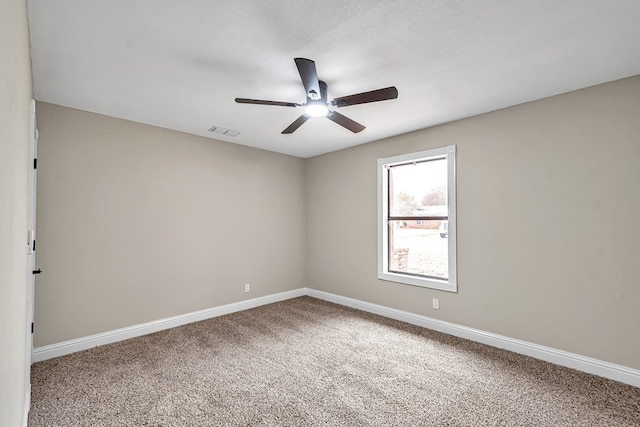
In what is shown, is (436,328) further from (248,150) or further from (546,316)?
(248,150)

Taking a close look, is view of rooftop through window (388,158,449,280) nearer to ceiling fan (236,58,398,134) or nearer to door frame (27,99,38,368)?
ceiling fan (236,58,398,134)

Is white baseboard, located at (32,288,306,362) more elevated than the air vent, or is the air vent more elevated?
the air vent

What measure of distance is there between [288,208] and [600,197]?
4016 millimetres

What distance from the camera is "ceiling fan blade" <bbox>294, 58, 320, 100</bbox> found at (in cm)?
193

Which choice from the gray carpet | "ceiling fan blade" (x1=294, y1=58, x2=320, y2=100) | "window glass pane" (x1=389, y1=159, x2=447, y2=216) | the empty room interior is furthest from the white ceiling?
the gray carpet

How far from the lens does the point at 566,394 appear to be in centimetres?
238

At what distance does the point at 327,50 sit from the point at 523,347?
335cm

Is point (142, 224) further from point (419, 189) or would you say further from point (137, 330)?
point (419, 189)

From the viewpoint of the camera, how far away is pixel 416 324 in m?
3.91

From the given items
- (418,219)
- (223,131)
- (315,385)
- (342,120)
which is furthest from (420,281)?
(223,131)

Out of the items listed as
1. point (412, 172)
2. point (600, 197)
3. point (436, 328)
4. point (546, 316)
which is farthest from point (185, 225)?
point (600, 197)

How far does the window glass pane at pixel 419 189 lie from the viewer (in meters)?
3.86

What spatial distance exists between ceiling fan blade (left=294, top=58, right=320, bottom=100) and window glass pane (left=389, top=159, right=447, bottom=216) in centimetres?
222

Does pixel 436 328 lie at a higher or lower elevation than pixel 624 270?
lower
